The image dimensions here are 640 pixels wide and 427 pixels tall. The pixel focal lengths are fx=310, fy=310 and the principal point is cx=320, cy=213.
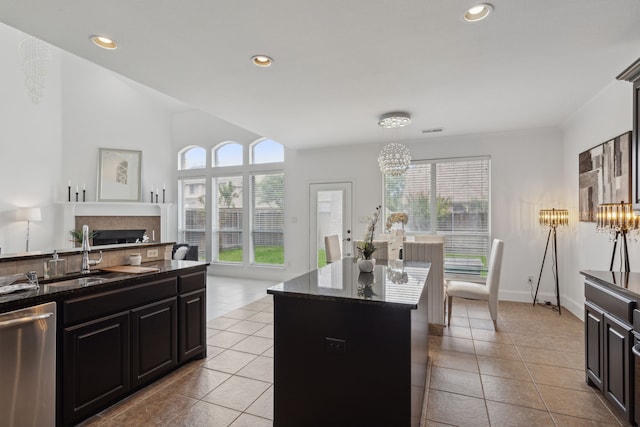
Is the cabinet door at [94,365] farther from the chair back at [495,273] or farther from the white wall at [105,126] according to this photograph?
the white wall at [105,126]

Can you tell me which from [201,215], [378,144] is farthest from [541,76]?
[201,215]

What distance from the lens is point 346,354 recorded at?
1.72 metres

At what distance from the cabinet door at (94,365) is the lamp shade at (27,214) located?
191 inches

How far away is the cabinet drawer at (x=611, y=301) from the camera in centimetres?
189

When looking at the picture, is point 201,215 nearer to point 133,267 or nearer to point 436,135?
point 133,267

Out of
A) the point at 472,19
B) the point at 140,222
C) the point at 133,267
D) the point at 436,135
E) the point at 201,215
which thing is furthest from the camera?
the point at 201,215

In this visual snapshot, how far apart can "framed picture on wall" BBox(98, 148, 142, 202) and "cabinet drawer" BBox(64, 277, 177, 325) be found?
5276 mm

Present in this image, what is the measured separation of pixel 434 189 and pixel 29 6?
17.2 feet

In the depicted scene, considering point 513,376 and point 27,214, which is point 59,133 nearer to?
point 27,214

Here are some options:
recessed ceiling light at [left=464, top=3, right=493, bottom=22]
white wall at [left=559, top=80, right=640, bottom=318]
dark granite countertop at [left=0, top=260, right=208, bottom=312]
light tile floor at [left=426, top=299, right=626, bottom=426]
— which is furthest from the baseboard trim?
→ dark granite countertop at [left=0, top=260, right=208, bottom=312]

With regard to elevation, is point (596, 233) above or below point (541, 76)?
below

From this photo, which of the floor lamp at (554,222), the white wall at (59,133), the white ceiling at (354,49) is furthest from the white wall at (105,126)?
the floor lamp at (554,222)

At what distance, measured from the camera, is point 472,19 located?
2047 millimetres

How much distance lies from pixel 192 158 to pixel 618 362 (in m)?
8.08
